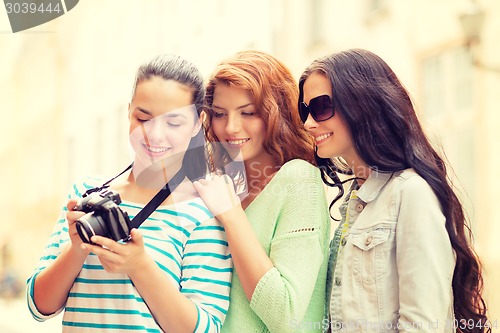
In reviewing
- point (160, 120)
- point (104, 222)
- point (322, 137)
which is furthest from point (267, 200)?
point (104, 222)

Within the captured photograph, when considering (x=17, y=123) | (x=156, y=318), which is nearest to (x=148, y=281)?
(x=156, y=318)

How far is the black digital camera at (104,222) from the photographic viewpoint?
1.18 metres

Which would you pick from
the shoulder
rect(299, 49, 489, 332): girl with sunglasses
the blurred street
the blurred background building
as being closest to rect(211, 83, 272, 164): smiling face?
rect(299, 49, 489, 332): girl with sunglasses

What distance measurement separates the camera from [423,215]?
130cm

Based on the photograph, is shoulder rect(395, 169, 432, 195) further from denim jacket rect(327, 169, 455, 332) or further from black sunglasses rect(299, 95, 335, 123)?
black sunglasses rect(299, 95, 335, 123)

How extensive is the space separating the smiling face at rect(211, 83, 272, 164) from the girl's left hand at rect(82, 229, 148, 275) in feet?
1.31

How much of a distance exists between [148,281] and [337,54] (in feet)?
2.13

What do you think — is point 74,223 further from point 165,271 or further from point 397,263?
point 397,263

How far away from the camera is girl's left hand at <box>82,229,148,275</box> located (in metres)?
1.19

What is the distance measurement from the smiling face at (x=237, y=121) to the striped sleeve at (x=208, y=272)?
217 millimetres

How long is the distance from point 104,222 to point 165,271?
8.2 inches

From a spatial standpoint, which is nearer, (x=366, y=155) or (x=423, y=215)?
(x=423, y=215)

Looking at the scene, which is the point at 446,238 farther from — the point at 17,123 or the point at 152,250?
the point at 17,123

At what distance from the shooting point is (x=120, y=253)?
120 cm
